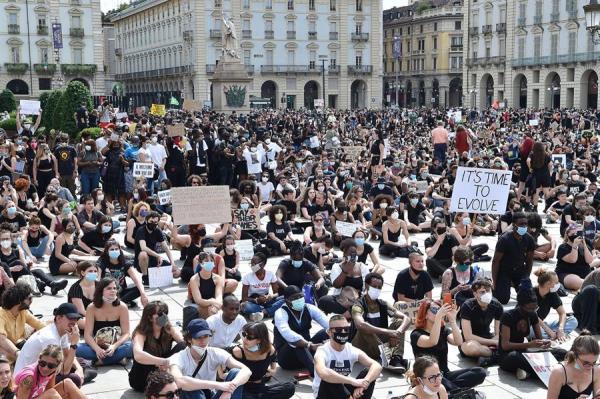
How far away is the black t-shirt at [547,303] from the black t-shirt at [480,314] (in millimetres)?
660

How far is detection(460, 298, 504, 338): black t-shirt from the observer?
8.56 meters

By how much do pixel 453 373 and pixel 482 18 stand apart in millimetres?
76520

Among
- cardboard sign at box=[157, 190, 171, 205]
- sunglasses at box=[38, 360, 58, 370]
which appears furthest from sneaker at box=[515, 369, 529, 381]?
cardboard sign at box=[157, 190, 171, 205]

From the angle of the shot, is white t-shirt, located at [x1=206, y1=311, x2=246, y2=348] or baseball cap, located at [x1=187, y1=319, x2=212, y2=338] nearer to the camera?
baseball cap, located at [x1=187, y1=319, x2=212, y2=338]

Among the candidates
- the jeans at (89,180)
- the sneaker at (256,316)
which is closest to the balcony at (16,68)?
the jeans at (89,180)

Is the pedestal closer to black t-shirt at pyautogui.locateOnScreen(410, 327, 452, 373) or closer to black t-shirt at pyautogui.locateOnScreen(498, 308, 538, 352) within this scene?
black t-shirt at pyautogui.locateOnScreen(498, 308, 538, 352)

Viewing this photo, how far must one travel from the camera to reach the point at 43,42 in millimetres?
75875

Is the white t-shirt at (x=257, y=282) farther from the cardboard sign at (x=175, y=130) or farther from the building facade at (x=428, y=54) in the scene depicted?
the building facade at (x=428, y=54)

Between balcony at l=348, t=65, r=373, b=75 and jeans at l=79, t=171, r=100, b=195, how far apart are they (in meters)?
70.9

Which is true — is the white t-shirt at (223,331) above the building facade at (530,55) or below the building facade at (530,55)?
below

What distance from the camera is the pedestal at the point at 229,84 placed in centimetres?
4175

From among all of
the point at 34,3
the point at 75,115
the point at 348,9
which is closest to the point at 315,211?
the point at 75,115

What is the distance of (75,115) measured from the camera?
89.7ft

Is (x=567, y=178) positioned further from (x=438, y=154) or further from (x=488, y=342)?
(x=488, y=342)
